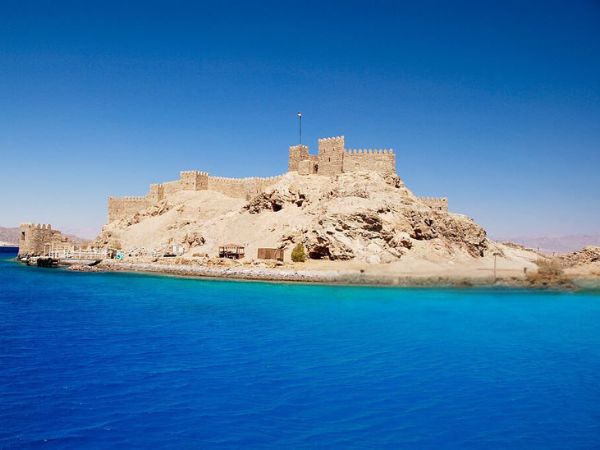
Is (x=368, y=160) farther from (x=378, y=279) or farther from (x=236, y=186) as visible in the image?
(x=236, y=186)

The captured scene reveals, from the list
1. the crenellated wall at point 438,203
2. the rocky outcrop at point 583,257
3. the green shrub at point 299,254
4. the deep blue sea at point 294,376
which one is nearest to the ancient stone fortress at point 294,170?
the crenellated wall at point 438,203

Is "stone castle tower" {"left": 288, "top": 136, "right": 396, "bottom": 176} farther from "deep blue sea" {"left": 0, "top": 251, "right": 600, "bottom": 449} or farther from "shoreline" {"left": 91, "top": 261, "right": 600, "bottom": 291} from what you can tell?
"deep blue sea" {"left": 0, "top": 251, "right": 600, "bottom": 449}

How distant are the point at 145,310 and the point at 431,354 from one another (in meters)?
12.3

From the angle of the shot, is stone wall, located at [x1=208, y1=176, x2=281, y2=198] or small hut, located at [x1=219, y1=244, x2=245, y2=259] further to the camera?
stone wall, located at [x1=208, y1=176, x2=281, y2=198]

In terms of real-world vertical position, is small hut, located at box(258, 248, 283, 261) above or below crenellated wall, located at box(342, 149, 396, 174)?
below

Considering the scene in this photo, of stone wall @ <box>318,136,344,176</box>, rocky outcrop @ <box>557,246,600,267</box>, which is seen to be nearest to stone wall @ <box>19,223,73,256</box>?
stone wall @ <box>318,136,344,176</box>

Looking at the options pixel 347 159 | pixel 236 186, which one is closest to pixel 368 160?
pixel 347 159

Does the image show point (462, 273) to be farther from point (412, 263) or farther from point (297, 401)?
point (297, 401)

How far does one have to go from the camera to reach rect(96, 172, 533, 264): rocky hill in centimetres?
3800

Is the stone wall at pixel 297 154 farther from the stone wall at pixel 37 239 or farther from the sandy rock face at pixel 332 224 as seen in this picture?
the stone wall at pixel 37 239

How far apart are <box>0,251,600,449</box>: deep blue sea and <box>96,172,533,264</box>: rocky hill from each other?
13755 mm

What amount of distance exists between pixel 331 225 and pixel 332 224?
142mm

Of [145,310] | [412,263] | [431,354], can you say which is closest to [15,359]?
[145,310]

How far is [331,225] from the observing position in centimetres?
3831
